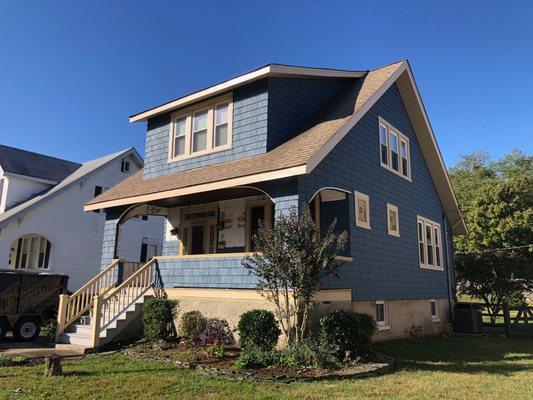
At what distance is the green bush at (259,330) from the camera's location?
9.99 m

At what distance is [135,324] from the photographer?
12.9 metres

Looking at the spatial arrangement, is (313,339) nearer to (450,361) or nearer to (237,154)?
(450,361)

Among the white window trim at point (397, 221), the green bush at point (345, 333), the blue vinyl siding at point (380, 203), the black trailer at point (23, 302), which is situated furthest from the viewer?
the white window trim at point (397, 221)

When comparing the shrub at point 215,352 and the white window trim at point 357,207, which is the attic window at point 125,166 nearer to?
the white window trim at point 357,207

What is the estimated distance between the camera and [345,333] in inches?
400

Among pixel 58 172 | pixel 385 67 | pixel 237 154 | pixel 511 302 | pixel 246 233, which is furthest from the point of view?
pixel 58 172

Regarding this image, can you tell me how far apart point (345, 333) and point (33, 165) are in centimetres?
2329

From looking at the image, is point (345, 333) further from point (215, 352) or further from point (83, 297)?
point (83, 297)

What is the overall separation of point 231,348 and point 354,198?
5.84 m

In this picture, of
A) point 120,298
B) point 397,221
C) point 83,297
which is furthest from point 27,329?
point 397,221

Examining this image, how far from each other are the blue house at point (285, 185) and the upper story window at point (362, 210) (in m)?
0.04

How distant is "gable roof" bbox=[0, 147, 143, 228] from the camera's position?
877 inches

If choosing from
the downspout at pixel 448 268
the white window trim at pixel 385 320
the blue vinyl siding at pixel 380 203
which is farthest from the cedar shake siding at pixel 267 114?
the downspout at pixel 448 268

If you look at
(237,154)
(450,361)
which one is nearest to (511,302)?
(450,361)
